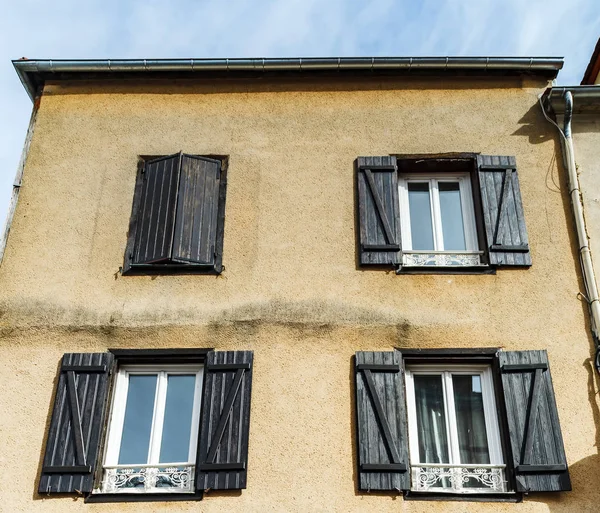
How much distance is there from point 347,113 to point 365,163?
0.89 metres

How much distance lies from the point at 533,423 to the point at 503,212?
2495 mm

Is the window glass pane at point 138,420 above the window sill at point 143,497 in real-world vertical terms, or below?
above

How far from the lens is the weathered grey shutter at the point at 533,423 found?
23.7 ft

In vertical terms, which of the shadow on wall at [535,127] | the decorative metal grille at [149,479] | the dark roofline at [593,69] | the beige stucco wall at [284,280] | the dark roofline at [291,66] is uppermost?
the dark roofline at [593,69]

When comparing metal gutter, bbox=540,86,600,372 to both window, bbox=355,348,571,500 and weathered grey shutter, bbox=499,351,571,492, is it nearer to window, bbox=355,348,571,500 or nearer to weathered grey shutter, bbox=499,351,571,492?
weathered grey shutter, bbox=499,351,571,492

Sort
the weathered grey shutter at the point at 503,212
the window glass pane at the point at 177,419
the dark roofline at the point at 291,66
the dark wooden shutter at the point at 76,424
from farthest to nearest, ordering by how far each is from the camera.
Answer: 1. the dark roofline at the point at 291,66
2. the weathered grey shutter at the point at 503,212
3. the window glass pane at the point at 177,419
4. the dark wooden shutter at the point at 76,424

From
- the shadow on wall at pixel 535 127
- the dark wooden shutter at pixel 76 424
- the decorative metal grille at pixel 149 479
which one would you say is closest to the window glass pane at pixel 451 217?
the shadow on wall at pixel 535 127

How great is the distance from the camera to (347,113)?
991cm

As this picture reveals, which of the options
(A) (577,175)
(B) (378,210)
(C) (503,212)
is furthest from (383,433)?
(A) (577,175)

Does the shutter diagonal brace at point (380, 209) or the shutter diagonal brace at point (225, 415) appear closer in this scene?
the shutter diagonal brace at point (225, 415)

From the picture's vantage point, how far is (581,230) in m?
8.73

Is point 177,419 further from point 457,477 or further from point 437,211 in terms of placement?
point 437,211

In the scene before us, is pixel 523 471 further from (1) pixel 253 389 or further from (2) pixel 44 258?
(2) pixel 44 258

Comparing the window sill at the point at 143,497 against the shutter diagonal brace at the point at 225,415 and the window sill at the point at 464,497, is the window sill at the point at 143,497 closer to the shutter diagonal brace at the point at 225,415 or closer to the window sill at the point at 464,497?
the shutter diagonal brace at the point at 225,415
